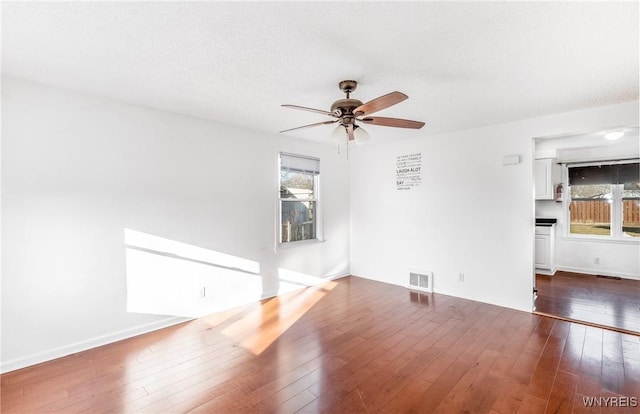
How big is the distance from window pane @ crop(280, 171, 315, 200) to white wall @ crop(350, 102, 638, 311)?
1.08 meters

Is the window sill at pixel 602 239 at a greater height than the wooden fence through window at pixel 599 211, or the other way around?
the wooden fence through window at pixel 599 211

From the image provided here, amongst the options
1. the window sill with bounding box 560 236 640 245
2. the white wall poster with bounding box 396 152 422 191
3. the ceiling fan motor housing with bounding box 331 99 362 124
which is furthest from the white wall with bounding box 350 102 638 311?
the window sill with bounding box 560 236 640 245

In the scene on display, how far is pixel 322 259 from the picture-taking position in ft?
17.3

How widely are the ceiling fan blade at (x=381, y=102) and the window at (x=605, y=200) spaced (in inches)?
225

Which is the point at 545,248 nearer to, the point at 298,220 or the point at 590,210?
the point at 590,210

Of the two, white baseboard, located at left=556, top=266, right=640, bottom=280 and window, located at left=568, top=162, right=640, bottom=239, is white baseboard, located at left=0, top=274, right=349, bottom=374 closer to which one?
white baseboard, located at left=556, top=266, right=640, bottom=280

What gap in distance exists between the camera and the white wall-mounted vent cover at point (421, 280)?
4.67 m

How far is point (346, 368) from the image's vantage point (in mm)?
2498

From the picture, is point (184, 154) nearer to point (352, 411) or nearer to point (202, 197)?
point (202, 197)

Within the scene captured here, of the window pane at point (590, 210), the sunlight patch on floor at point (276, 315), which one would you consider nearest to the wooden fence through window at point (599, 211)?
the window pane at point (590, 210)

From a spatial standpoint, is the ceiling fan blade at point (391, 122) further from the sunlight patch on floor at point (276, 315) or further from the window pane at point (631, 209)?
the window pane at point (631, 209)

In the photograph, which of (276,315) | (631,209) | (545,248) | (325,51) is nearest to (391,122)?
(325,51)

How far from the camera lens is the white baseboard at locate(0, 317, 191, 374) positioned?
251cm

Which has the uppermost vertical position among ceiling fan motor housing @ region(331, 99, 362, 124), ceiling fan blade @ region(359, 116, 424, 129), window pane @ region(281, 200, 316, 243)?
ceiling fan motor housing @ region(331, 99, 362, 124)
